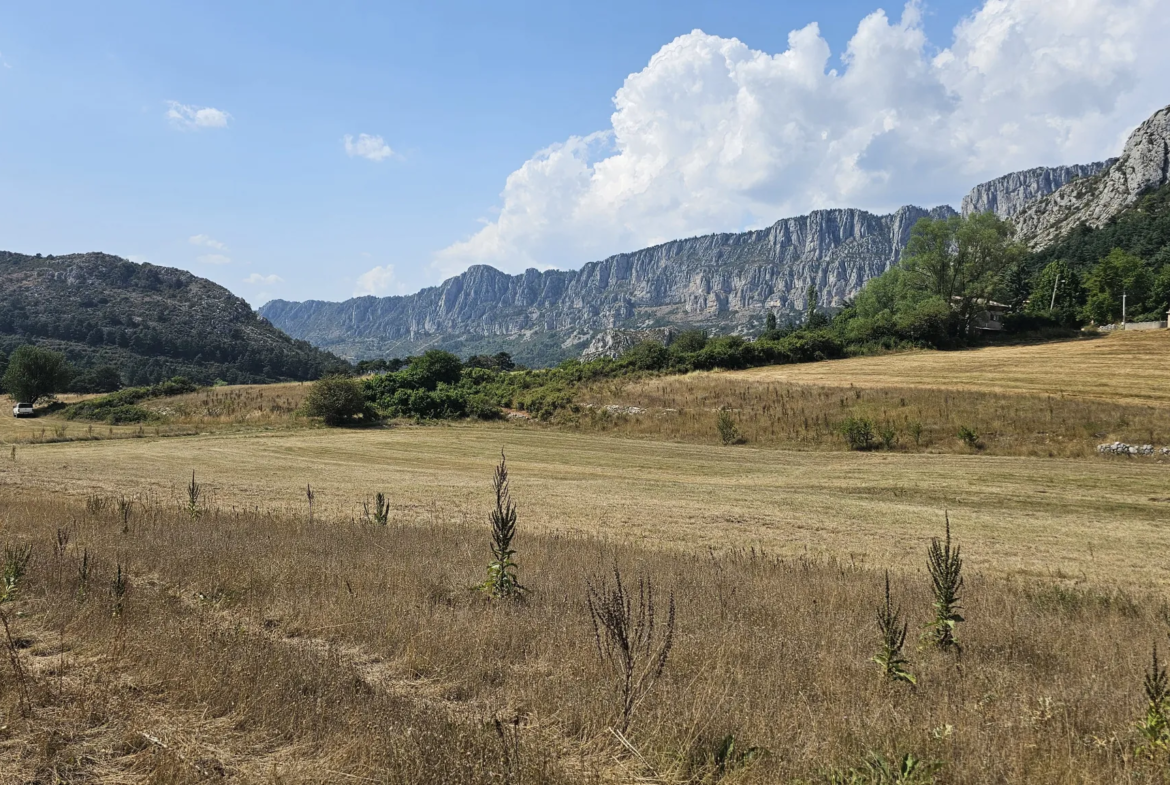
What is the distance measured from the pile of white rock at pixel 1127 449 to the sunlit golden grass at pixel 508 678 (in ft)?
82.8

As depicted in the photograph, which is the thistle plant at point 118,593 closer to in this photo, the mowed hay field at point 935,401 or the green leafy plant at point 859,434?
the green leafy plant at point 859,434

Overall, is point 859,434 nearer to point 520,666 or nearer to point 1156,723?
point 1156,723

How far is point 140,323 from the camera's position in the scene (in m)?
140

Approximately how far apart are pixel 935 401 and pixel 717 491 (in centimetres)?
2358

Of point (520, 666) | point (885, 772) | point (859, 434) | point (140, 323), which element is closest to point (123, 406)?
point (859, 434)

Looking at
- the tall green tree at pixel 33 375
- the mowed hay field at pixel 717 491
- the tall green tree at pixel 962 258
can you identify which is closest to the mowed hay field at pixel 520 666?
the mowed hay field at pixel 717 491

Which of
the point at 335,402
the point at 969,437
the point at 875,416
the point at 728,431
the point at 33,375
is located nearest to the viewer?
the point at 969,437

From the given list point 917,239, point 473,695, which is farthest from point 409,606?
point 917,239

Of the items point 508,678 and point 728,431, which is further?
point 728,431

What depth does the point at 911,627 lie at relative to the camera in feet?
24.4

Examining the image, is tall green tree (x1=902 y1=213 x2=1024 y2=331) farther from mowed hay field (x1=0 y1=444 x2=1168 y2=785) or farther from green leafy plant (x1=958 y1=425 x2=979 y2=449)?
mowed hay field (x1=0 y1=444 x2=1168 y2=785)

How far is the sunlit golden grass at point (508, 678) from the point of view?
3.93 m

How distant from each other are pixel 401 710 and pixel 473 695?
0.83m

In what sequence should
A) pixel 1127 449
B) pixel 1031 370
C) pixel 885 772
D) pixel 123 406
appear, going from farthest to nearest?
1. pixel 123 406
2. pixel 1031 370
3. pixel 1127 449
4. pixel 885 772
